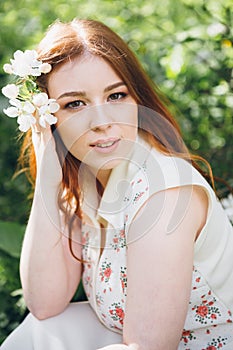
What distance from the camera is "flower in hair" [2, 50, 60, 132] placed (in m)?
1.86

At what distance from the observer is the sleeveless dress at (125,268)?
1.95 m

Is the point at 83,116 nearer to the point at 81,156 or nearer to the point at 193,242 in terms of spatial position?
the point at 81,156

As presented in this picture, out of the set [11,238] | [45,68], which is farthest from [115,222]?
[11,238]

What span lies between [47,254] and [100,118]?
0.54m

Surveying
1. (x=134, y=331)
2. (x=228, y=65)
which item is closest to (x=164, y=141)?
(x=134, y=331)

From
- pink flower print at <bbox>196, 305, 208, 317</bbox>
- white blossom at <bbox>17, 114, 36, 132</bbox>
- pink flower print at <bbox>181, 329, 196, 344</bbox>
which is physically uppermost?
white blossom at <bbox>17, 114, 36, 132</bbox>

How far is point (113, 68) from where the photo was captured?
1978 millimetres

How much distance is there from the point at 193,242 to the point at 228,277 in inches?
9.0

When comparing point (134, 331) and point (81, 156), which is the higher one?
point (81, 156)

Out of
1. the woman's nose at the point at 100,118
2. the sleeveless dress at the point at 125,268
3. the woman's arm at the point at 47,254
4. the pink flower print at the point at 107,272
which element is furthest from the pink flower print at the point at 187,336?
the woman's nose at the point at 100,118

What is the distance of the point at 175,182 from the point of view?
1870 mm

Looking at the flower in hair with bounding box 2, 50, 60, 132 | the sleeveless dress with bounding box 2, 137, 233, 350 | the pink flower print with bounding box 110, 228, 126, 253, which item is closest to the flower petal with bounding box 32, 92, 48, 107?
the flower in hair with bounding box 2, 50, 60, 132

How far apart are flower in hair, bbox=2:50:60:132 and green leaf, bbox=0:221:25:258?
3.33ft

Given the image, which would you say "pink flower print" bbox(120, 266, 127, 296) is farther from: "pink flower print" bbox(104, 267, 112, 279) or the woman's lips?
→ the woman's lips
